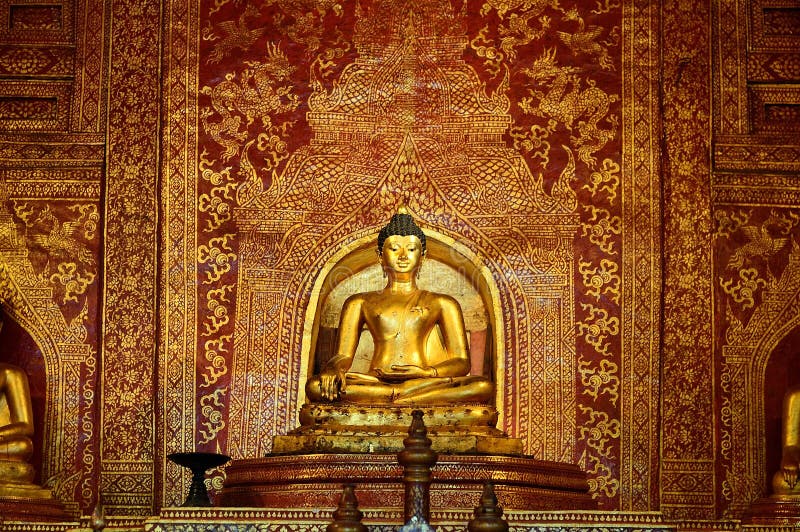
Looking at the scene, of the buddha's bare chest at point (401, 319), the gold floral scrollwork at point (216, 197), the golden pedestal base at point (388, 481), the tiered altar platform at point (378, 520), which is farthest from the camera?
the gold floral scrollwork at point (216, 197)

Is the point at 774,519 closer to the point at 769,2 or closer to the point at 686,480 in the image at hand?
the point at 686,480

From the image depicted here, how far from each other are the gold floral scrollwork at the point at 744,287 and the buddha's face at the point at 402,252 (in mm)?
2042

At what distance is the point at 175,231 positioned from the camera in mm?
10180

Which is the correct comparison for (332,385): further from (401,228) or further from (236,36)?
(236,36)

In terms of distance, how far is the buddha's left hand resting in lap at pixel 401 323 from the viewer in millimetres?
9352

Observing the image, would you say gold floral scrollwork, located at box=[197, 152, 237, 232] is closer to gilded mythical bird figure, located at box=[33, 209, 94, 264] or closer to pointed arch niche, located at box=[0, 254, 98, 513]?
gilded mythical bird figure, located at box=[33, 209, 94, 264]

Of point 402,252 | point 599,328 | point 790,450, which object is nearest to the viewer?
point 790,450

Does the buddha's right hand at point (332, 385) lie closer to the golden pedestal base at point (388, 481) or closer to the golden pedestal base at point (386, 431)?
the golden pedestal base at point (386, 431)

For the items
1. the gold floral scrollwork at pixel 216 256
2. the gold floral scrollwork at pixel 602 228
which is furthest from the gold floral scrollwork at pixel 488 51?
the gold floral scrollwork at pixel 216 256

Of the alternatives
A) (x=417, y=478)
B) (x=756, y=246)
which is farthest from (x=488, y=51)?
(x=417, y=478)

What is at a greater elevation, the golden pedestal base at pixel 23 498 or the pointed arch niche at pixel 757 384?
the pointed arch niche at pixel 757 384

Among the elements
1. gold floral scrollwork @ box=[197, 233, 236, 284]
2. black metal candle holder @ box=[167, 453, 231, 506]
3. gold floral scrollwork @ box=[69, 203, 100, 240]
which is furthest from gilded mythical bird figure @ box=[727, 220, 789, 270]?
gold floral scrollwork @ box=[69, 203, 100, 240]

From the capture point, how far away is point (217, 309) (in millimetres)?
10117

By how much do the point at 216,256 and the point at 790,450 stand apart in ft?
12.6
